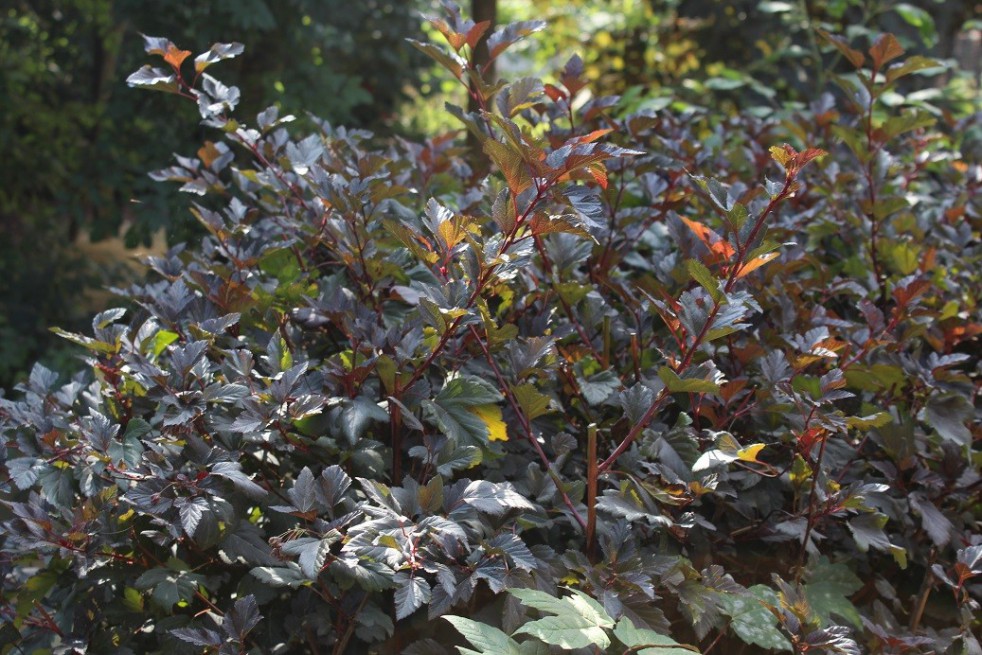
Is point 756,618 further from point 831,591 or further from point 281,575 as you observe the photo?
point 281,575

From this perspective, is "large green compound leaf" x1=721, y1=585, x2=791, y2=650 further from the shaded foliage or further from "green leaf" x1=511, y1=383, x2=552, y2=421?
the shaded foliage

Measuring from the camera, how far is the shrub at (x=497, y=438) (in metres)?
1.29

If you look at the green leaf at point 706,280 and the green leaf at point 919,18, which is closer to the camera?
the green leaf at point 706,280

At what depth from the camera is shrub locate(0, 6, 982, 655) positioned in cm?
129

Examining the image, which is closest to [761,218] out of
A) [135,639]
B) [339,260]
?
[339,260]

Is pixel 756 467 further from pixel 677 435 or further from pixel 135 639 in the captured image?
pixel 135 639

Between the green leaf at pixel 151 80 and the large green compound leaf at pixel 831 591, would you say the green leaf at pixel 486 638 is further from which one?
the green leaf at pixel 151 80

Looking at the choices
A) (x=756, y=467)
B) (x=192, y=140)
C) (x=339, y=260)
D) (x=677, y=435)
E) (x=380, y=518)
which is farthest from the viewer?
(x=192, y=140)

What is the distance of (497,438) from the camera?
4.82 feet

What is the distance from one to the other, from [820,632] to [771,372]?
1.39 ft

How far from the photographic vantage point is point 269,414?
133 cm

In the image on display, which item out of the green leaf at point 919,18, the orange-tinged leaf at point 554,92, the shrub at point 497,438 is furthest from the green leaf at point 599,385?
the green leaf at point 919,18

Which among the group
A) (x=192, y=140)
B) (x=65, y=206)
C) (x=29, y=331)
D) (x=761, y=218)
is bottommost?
(x=29, y=331)

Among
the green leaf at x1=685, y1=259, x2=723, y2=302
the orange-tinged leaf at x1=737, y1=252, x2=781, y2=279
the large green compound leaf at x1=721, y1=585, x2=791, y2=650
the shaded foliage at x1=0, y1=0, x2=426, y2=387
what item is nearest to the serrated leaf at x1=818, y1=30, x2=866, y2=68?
the orange-tinged leaf at x1=737, y1=252, x2=781, y2=279
